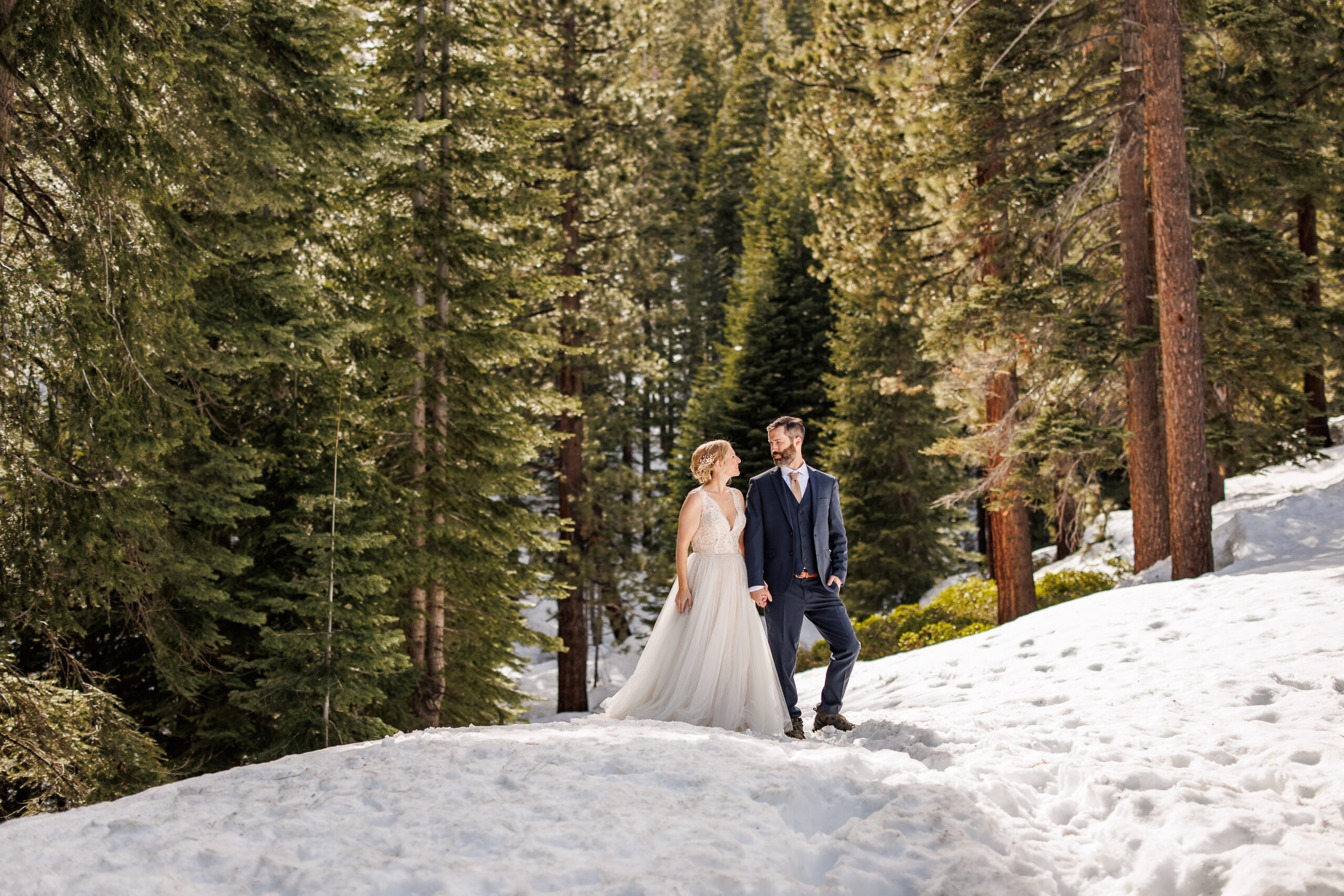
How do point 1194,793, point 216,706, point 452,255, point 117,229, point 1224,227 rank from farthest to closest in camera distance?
point 452,255, point 1224,227, point 216,706, point 117,229, point 1194,793

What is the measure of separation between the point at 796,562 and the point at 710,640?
95cm

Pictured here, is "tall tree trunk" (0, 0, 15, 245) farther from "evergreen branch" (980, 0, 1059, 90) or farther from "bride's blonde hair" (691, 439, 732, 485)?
"evergreen branch" (980, 0, 1059, 90)

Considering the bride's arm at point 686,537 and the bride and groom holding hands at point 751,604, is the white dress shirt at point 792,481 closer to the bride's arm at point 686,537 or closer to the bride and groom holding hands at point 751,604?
the bride and groom holding hands at point 751,604

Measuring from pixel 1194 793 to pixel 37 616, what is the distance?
8.47 meters

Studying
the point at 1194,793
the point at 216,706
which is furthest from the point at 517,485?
the point at 1194,793

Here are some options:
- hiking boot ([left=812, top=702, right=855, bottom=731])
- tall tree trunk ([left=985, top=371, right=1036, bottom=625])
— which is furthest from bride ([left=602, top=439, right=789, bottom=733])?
tall tree trunk ([left=985, top=371, right=1036, bottom=625])

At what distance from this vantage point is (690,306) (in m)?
38.6

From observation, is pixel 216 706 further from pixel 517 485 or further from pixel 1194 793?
pixel 1194 793

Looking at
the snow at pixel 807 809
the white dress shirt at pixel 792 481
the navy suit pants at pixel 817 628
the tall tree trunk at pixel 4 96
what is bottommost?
the snow at pixel 807 809

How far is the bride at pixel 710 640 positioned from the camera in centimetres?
645

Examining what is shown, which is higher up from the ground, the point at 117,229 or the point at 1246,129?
the point at 1246,129

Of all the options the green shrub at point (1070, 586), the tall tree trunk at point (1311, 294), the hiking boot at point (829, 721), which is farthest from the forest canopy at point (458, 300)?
the hiking boot at point (829, 721)

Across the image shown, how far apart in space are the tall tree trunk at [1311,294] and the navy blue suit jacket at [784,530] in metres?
17.3

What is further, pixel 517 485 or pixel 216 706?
pixel 517 485
